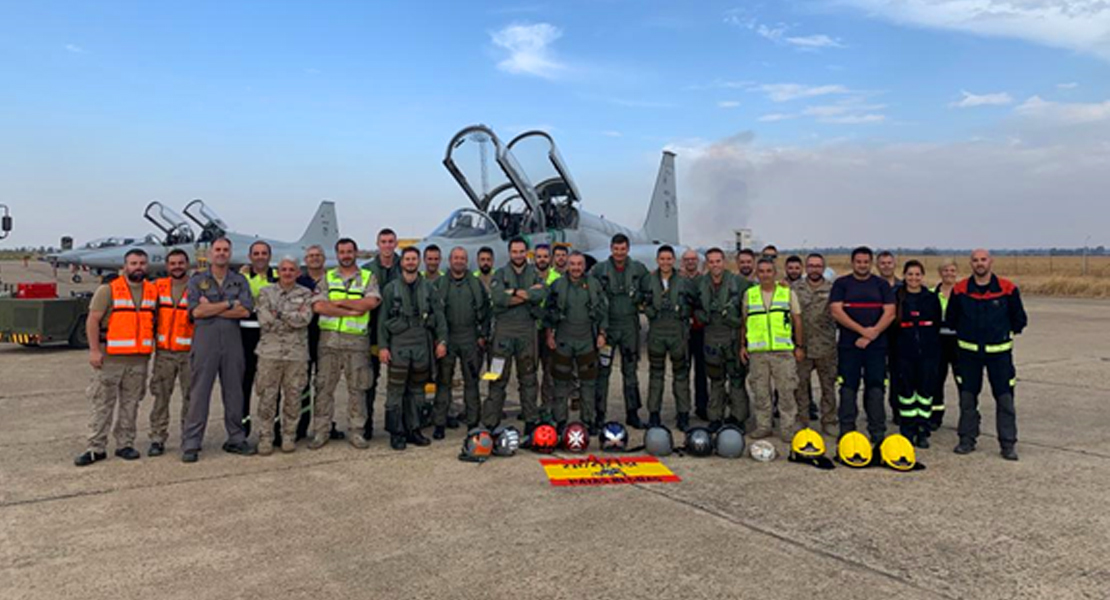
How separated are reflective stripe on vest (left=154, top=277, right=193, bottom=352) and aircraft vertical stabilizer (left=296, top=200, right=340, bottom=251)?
88.3 feet

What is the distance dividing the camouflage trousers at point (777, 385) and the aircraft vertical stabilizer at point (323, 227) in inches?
1114

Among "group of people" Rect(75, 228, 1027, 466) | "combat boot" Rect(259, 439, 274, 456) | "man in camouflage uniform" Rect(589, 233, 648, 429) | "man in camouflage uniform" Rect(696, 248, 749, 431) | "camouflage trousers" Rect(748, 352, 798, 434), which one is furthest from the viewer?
"man in camouflage uniform" Rect(589, 233, 648, 429)

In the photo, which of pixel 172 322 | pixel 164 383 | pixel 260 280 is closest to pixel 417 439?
pixel 260 280

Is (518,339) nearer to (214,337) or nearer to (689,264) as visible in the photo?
(689,264)

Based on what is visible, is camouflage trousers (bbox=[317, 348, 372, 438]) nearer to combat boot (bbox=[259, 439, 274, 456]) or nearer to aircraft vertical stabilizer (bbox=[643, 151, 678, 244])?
combat boot (bbox=[259, 439, 274, 456])

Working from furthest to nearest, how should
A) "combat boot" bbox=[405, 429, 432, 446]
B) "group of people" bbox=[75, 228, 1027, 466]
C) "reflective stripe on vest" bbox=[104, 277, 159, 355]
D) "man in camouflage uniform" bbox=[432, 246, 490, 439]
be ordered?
"man in camouflage uniform" bbox=[432, 246, 490, 439] < "combat boot" bbox=[405, 429, 432, 446] < "group of people" bbox=[75, 228, 1027, 466] < "reflective stripe on vest" bbox=[104, 277, 159, 355]

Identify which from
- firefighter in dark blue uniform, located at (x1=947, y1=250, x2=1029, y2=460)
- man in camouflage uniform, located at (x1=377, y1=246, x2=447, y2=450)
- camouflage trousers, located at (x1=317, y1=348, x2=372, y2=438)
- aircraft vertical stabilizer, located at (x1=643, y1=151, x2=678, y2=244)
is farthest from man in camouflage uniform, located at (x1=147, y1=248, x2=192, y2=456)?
aircraft vertical stabilizer, located at (x1=643, y1=151, x2=678, y2=244)

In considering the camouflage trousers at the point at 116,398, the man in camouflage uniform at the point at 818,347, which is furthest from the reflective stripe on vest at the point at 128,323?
the man in camouflage uniform at the point at 818,347

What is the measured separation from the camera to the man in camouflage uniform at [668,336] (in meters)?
7.07

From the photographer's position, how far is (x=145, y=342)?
233 inches

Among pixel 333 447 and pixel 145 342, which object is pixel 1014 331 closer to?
pixel 333 447

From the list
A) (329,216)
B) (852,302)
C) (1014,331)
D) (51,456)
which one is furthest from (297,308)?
(329,216)

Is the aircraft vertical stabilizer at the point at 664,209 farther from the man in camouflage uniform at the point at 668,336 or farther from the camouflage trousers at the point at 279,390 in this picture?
the camouflage trousers at the point at 279,390

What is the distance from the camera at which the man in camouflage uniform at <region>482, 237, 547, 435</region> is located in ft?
22.5
